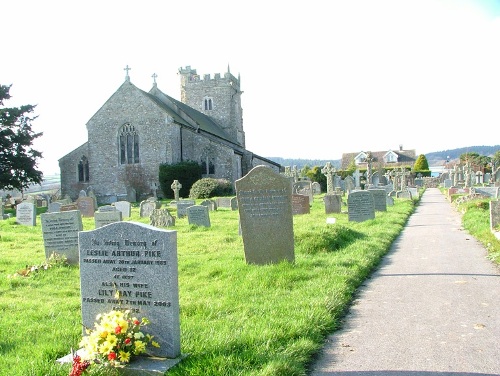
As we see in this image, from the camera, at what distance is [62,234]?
33.5 ft

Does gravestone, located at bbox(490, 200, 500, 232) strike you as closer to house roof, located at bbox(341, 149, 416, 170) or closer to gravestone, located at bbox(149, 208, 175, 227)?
gravestone, located at bbox(149, 208, 175, 227)

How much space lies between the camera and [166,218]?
16.1 meters

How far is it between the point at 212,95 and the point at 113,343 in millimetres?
51474

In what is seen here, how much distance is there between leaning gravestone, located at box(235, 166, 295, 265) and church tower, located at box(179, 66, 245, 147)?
1813 inches

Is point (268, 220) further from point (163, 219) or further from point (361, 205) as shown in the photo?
point (163, 219)

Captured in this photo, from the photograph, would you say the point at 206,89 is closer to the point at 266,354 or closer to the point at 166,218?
the point at 166,218

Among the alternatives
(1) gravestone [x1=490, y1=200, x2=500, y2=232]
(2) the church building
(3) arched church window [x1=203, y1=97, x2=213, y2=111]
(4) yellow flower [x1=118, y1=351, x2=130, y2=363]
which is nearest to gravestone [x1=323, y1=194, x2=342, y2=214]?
(1) gravestone [x1=490, y1=200, x2=500, y2=232]

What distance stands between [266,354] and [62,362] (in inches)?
63.9

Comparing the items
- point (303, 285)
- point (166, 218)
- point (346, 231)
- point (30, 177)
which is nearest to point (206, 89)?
point (30, 177)

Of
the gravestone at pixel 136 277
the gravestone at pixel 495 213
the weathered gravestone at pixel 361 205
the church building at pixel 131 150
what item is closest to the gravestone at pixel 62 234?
the gravestone at pixel 136 277

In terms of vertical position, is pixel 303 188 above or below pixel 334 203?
above

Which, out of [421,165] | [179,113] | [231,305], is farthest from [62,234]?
[421,165]

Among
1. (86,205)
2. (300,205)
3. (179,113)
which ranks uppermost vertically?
(179,113)

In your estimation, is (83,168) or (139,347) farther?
(83,168)
